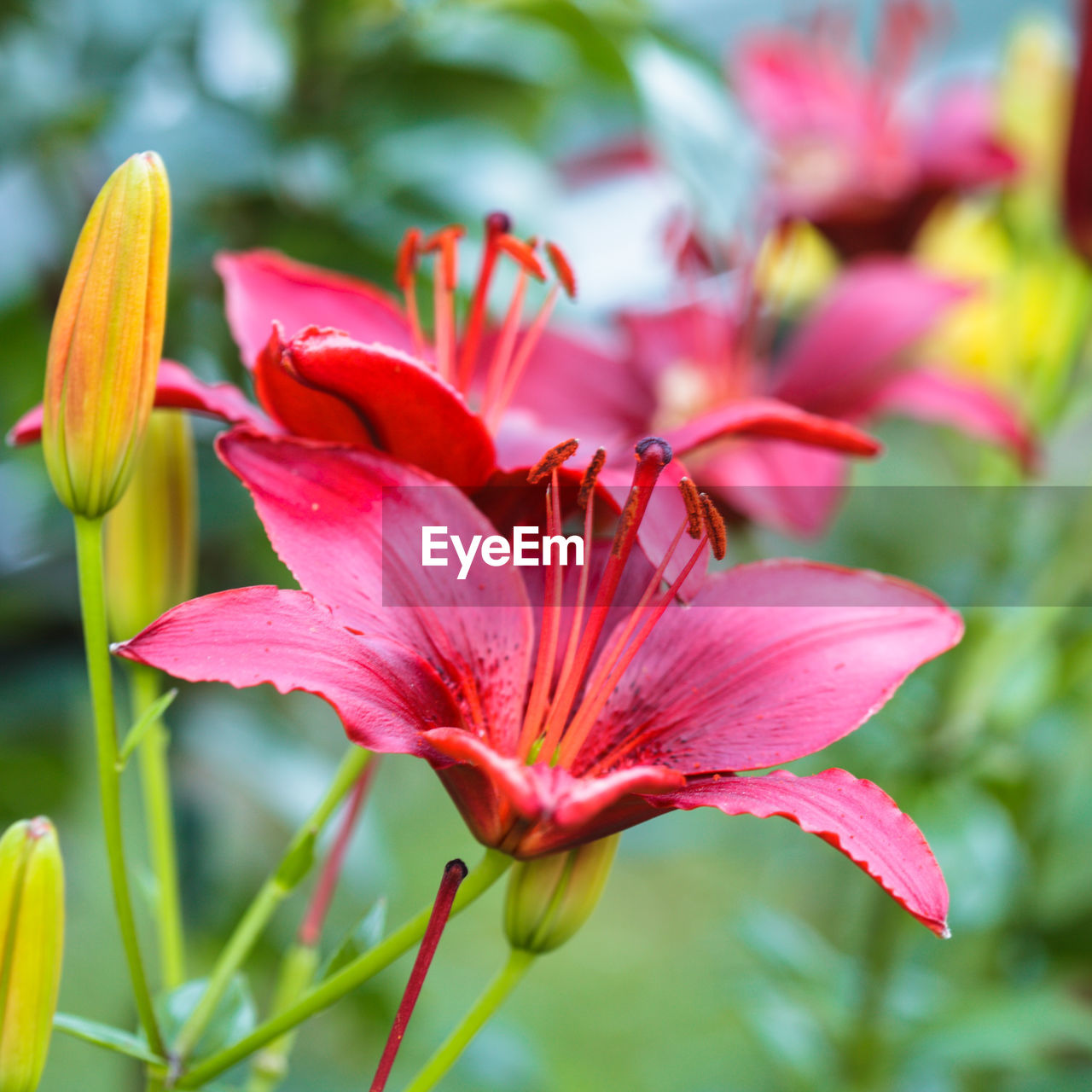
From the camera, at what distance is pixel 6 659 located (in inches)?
23.7

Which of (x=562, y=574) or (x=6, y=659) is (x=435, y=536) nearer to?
(x=562, y=574)

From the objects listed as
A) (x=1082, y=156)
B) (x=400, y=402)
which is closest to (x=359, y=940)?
(x=400, y=402)

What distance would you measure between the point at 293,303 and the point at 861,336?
256 mm

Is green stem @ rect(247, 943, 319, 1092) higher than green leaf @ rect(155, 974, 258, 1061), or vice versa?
green leaf @ rect(155, 974, 258, 1061)

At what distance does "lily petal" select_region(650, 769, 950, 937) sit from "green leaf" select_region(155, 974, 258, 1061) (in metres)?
0.13

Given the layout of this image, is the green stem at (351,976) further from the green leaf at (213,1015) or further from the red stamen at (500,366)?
the red stamen at (500,366)

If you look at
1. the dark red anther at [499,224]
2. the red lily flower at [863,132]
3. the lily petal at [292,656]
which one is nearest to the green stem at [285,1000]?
the lily petal at [292,656]

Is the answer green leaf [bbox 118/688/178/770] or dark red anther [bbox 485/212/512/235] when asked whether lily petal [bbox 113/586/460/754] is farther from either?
dark red anther [bbox 485/212/512/235]

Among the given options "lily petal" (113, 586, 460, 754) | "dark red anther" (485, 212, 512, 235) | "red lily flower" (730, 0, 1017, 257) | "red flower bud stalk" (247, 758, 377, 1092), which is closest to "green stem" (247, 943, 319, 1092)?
"red flower bud stalk" (247, 758, 377, 1092)

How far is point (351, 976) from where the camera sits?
0.87 ft

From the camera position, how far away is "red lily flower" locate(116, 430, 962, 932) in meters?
0.25

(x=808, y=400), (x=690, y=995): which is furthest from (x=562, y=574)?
(x=690, y=995)

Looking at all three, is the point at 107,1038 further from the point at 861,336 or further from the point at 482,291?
the point at 861,336

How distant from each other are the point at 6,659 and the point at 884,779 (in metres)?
0.45
